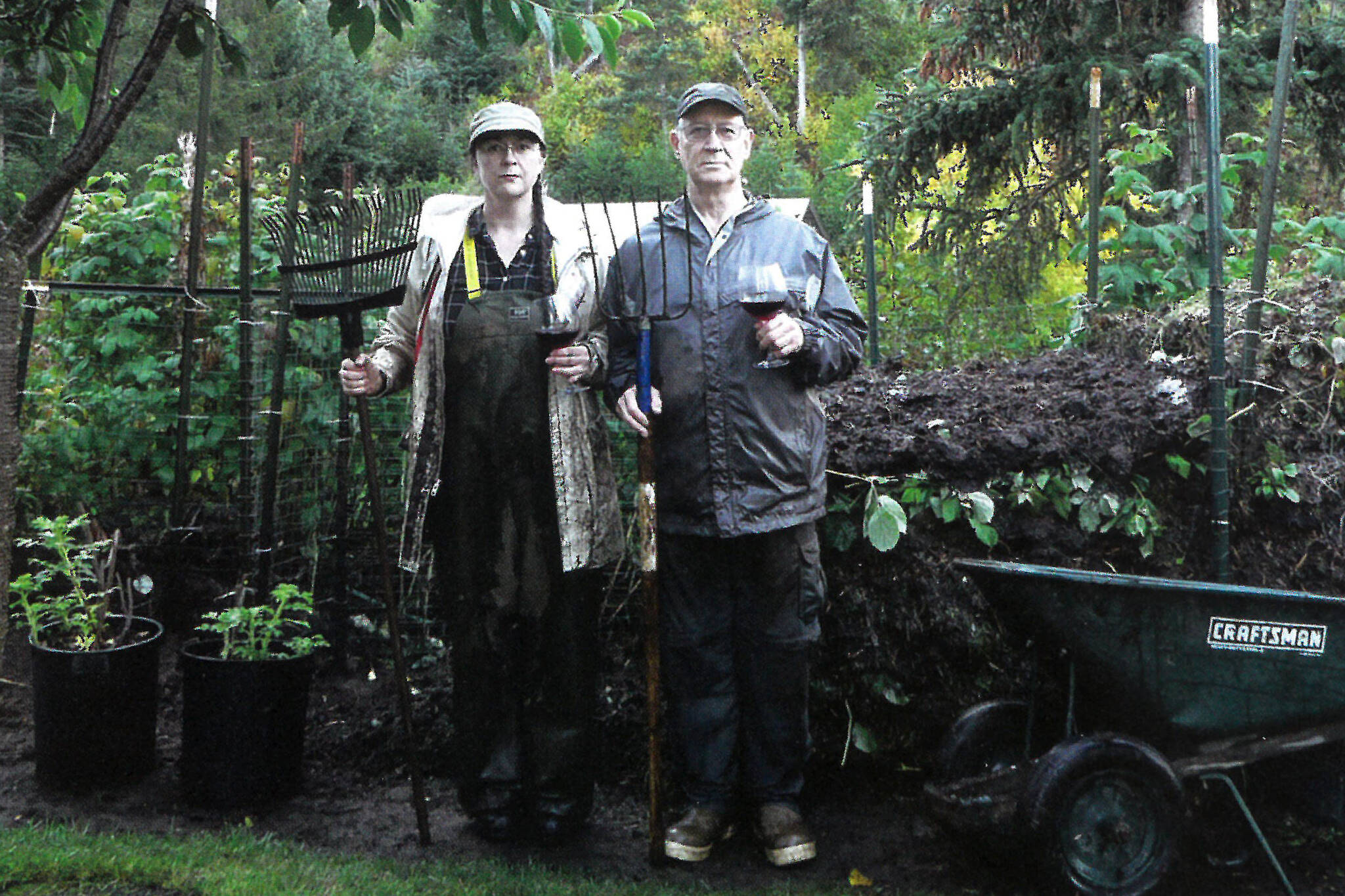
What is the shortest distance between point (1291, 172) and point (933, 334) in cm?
378

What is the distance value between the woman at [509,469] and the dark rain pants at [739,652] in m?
0.29

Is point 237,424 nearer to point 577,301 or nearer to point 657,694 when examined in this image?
point 577,301

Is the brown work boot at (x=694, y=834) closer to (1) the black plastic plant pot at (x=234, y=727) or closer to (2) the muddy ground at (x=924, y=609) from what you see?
(2) the muddy ground at (x=924, y=609)

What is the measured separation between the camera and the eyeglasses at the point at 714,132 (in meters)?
3.07

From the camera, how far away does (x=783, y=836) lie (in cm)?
319

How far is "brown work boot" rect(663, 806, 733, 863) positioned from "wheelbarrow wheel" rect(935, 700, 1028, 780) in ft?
2.06

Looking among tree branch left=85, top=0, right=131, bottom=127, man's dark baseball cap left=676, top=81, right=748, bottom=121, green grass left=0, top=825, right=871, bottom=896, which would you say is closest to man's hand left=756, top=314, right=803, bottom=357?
man's dark baseball cap left=676, top=81, right=748, bottom=121

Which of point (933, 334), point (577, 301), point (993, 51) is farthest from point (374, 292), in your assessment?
point (993, 51)

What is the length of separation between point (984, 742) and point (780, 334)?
1.27m

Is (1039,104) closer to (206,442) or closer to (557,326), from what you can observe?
(206,442)

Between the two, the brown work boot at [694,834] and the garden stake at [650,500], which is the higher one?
the garden stake at [650,500]

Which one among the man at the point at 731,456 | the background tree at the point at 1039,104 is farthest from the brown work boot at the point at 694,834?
the background tree at the point at 1039,104

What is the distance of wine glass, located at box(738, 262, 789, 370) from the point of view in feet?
9.08

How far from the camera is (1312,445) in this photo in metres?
3.91
